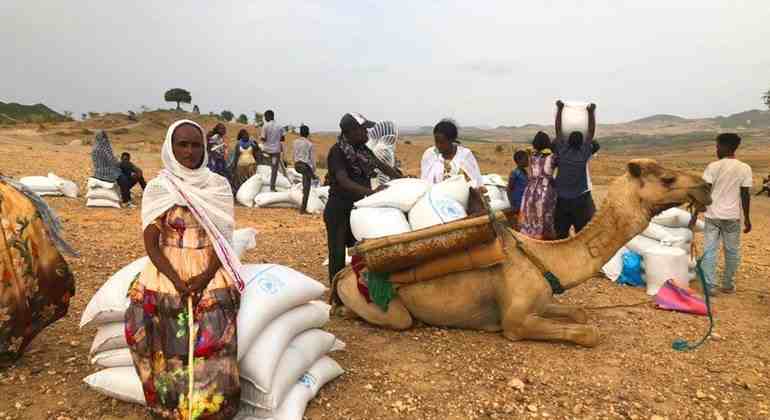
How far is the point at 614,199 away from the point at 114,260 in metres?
5.56

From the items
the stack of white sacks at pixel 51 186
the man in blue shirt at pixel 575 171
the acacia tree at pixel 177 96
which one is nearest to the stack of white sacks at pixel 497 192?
the man in blue shirt at pixel 575 171

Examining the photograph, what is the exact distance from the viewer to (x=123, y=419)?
324cm

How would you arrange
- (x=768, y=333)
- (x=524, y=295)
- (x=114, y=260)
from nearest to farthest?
(x=524, y=295)
(x=768, y=333)
(x=114, y=260)

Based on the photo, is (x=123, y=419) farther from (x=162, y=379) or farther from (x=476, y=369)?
(x=476, y=369)

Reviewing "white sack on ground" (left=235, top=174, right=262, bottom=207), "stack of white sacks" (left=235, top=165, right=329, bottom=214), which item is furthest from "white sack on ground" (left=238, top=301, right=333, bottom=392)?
"white sack on ground" (left=235, top=174, right=262, bottom=207)

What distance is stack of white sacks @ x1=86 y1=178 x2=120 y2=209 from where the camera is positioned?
1023 cm

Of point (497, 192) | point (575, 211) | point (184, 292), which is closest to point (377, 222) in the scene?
point (184, 292)

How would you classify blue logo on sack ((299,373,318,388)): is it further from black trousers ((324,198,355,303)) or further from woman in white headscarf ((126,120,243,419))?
black trousers ((324,198,355,303))

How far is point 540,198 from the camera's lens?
6504mm

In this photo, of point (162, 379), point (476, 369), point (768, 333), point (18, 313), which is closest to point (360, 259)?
point (476, 369)

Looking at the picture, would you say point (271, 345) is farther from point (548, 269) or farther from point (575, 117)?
point (575, 117)

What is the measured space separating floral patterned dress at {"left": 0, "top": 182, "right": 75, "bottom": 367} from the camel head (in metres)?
4.15

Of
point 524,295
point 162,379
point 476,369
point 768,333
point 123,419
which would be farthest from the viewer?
point 768,333

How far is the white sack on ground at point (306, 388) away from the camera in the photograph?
3.15m
